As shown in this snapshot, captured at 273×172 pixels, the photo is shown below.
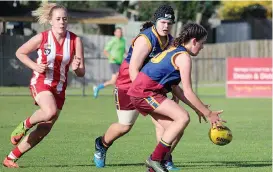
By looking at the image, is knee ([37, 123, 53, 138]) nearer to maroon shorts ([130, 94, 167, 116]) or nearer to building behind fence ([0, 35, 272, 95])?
maroon shorts ([130, 94, 167, 116])

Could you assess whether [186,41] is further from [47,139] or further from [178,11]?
[178,11]

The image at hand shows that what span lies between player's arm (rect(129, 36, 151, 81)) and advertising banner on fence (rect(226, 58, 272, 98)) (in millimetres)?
18022

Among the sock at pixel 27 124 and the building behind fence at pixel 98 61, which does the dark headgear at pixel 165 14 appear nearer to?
the sock at pixel 27 124

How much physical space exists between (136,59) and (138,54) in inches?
2.9

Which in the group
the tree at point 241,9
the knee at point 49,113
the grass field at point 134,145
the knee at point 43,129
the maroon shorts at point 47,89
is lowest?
the tree at point 241,9

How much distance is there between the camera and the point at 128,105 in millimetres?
10664

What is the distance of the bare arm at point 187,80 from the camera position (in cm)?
912

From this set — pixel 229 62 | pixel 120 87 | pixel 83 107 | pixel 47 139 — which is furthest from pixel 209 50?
pixel 120 87

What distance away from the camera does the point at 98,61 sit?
113 ft

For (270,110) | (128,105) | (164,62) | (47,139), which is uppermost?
(164,62)

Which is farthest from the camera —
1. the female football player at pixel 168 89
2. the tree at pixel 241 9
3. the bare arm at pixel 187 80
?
the tree at pixel 241 9

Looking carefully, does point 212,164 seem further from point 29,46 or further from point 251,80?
point 251,80

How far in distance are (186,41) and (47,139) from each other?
17.2 ft

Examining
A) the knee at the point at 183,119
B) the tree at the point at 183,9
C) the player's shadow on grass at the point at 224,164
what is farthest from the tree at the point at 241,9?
the knee at the point at 183,119
